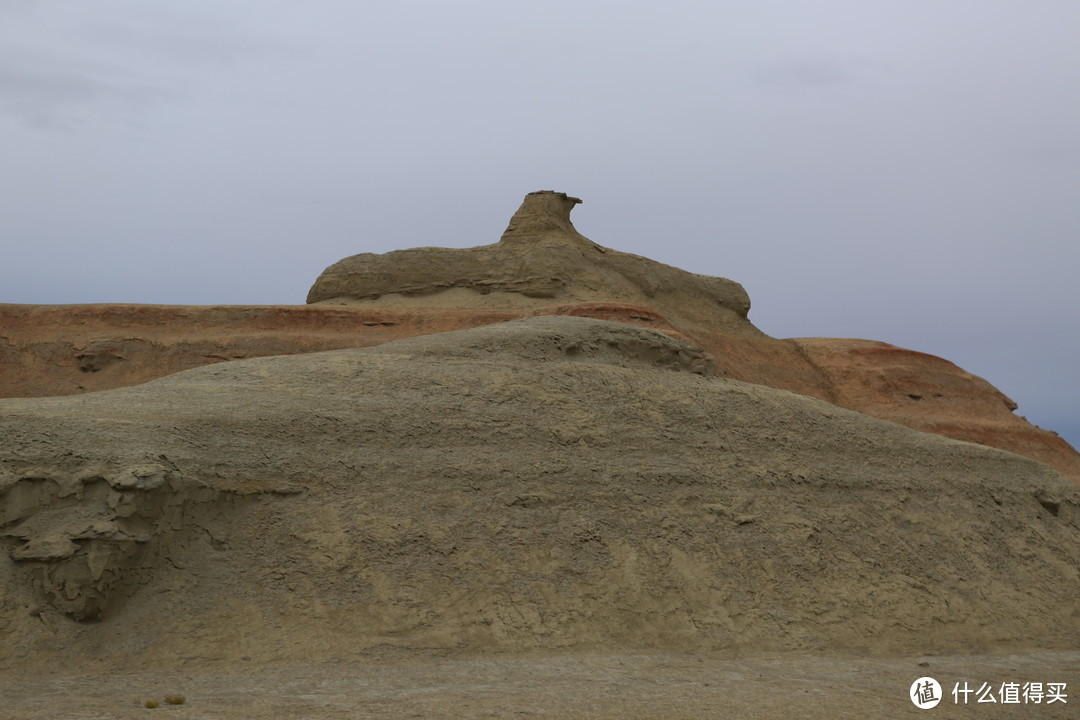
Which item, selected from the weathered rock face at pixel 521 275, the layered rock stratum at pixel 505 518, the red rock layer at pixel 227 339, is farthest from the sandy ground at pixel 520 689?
the weathered rock face at pixel 521 275

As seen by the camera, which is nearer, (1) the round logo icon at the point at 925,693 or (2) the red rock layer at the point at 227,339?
(1) the round logo icon at the point at 925,693

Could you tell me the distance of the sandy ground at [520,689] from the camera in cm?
697

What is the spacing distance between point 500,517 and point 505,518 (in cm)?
5

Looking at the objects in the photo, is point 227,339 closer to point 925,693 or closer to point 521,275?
point 521,275

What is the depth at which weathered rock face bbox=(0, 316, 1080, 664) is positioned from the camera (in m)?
8.41

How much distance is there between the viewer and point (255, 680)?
7.70 metres

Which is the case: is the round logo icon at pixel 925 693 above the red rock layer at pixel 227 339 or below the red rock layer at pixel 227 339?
below

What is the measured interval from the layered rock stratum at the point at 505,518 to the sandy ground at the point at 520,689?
191mm

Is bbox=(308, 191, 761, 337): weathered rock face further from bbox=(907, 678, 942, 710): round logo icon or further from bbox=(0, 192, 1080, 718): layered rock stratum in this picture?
bbox=(907, 678, 942, 710): round logo icon

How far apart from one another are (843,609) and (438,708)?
4.83 m

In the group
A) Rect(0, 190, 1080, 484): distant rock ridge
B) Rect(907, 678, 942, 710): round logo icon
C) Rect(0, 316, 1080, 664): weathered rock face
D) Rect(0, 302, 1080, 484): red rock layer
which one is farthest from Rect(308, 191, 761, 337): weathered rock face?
Rect(907, 678, 942, 710): round logo icon

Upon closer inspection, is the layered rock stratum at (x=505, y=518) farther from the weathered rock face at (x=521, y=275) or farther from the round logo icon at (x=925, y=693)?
the weathered rock face at (x=521, y=275)

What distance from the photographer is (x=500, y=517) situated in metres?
9.98

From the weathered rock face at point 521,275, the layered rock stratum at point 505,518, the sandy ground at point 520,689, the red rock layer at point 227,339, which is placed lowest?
the sandy ground at point 520,689
